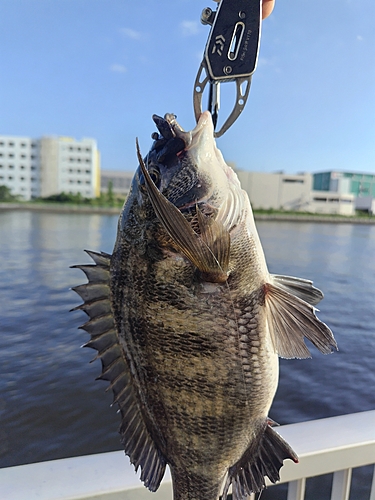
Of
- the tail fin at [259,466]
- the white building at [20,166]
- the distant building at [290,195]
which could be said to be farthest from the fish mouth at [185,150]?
the white building at [20,166]

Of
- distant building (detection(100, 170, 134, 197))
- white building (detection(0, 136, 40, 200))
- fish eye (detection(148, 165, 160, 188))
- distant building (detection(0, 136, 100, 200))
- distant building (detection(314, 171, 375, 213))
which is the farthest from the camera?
distant building (detection(100, 170, 134, 197))

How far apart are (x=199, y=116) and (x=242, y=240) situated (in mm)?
439

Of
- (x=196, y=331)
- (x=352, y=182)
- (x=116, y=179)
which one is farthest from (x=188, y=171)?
(x=352, y=182)

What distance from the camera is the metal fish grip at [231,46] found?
113cm

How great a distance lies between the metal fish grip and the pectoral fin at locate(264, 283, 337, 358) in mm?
650

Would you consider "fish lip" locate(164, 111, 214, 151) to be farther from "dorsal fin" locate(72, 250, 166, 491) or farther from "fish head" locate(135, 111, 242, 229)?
"dorsal fin" locate(72, 250, 166, 491)

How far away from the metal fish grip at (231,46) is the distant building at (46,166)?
266 ft

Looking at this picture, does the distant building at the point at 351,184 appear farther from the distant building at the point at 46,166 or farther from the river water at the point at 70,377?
the river water at the point at 70,377

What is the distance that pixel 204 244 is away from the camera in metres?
1.14

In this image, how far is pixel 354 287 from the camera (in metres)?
15.5

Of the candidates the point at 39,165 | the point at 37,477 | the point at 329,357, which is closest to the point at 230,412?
the point at 37,477

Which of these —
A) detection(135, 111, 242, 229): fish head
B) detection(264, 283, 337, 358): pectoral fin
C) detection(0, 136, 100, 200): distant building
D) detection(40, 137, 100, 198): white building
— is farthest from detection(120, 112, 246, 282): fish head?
detection(0, 136, 100, 200): distant building

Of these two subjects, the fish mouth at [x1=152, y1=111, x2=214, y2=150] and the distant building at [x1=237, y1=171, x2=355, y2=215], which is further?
the distant building at [x1=237, y1=171, x2=355, y2=215]

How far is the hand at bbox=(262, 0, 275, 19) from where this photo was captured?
Result: 125 centimetres
